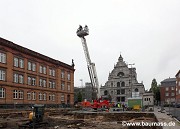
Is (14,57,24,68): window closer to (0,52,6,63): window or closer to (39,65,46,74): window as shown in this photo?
(0,52,6,63): window

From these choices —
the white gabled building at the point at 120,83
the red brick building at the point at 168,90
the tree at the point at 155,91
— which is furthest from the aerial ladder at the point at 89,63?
the tree at the point at 155,91

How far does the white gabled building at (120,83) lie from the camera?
4054 inches

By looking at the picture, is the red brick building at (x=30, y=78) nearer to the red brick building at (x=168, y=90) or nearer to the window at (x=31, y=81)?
the window at (x=31, y=81)

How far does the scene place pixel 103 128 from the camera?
2181 centimetres

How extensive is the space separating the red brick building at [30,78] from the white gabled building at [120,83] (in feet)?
137

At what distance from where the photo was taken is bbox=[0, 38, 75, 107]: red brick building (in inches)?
1594

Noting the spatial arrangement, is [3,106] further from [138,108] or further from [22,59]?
[138,108]

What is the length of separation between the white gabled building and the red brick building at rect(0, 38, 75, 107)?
137 ft

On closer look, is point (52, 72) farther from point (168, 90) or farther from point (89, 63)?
point (168, 90)

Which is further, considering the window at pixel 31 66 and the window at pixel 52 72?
the window at pixel 52 72

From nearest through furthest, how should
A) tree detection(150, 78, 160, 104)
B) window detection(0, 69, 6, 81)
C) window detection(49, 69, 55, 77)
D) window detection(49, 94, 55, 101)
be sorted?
window detection(0, 69, 6, 81) → window detection(49, 94, 55, 101) → window detection(49, 69, 55, 77) → tree detection(150, 78, 160, 104)

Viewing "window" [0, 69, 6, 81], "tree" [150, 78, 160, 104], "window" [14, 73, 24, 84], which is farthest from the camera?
"tree" [150, 78, 160, 104]

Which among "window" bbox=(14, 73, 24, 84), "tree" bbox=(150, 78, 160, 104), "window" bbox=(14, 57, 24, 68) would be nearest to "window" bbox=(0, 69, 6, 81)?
"window" bbox=(14, 73, 24, 84)

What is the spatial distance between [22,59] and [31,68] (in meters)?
3.86
